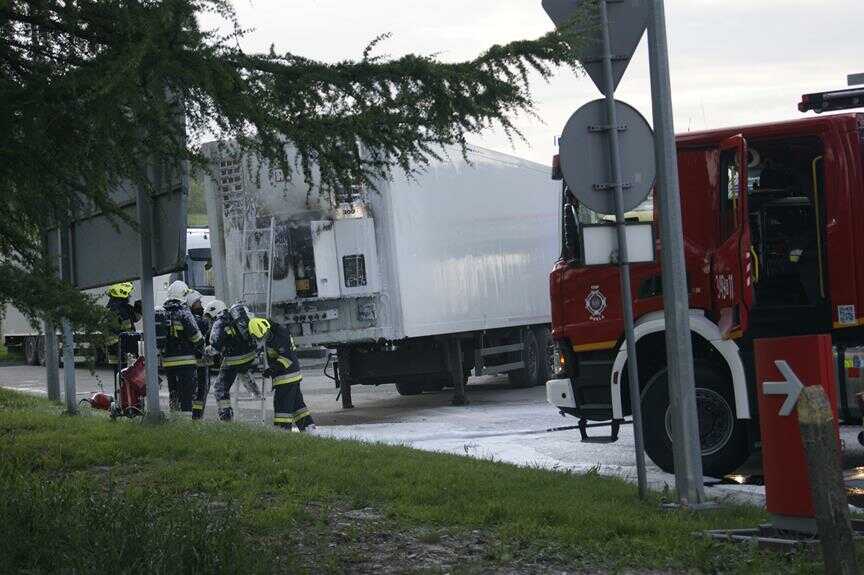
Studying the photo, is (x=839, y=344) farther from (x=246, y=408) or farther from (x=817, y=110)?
(x=246, y=408)

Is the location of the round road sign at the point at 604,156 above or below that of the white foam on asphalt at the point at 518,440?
above

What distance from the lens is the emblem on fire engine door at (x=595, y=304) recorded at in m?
11.4

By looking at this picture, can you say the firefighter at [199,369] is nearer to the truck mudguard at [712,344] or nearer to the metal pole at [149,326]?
the metal pole at [149,326]

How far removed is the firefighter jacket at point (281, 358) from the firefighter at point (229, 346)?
34.7 inches

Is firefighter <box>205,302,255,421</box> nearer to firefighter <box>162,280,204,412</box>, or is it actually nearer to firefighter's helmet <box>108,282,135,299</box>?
firefighter <box>162,280,204,412</box>

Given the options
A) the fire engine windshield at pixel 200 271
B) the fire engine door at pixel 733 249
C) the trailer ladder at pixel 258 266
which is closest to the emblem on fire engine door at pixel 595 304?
the fire engine door at pixel 733 249

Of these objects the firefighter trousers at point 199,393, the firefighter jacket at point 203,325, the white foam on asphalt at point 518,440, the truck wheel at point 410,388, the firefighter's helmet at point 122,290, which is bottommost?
the white foam on asphalt at point 518,440

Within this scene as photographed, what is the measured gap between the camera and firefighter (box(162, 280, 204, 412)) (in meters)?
16.5

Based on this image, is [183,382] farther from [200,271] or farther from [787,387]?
[200,271]

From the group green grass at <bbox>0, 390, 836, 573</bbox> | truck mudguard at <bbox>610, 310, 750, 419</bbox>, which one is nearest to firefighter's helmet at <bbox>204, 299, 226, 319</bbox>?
green grass at <bbox>0, 390, 836, 573</bbox>

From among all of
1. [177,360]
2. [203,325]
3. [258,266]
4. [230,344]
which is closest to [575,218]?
[230,344]

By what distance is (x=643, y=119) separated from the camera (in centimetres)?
846

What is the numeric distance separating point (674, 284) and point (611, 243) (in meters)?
0.46

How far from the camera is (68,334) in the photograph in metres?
7.57
